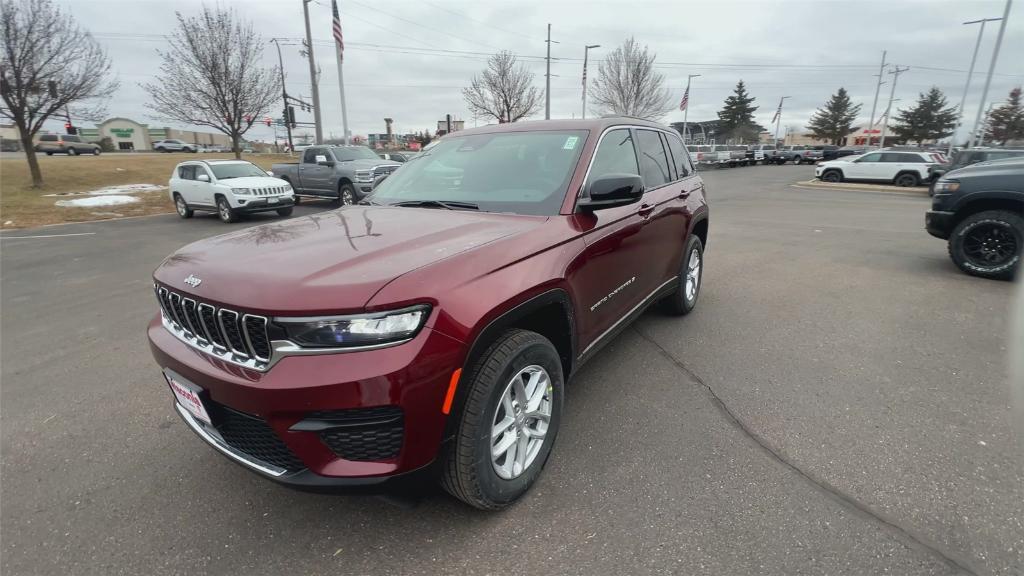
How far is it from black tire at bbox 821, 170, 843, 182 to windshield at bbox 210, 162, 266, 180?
2418 centimetres

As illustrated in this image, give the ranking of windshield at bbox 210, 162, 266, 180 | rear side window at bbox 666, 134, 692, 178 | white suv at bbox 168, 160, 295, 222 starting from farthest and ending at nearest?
1. windshield at bbox 210, 162, 266, 180
2. white suv at bbox 168, 160, 295, 222
3. rear side window at bbox 666, 134, 692, 178

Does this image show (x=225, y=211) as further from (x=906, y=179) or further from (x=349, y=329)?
(x=906, y=179)

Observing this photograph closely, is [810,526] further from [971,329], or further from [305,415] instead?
[971,329]

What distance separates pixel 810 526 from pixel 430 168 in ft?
9.79

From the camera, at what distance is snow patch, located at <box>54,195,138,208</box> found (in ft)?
50.9

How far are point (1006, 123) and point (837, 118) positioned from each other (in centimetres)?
2349

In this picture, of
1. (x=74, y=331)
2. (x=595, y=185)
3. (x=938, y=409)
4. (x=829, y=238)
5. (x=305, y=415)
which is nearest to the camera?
(x=305, y=415)

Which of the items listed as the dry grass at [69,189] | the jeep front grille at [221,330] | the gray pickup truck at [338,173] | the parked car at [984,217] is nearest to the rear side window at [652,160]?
the jeep front grille at [221,330]

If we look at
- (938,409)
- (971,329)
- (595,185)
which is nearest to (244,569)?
(595,185)

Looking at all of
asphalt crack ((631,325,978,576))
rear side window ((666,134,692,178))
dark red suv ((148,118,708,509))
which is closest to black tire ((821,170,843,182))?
rear side window ((666,134,692,178))

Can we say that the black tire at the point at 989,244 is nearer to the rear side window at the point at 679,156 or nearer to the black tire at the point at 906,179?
the rear side window at the point at 679,156

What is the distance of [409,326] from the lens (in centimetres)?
181

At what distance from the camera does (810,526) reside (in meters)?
2.18

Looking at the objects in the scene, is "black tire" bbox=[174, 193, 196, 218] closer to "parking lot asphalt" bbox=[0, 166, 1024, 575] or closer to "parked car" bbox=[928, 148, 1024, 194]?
"parking lot asphalt" bbox=[0, 166, 1024, 575]
